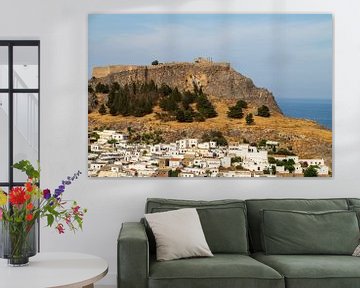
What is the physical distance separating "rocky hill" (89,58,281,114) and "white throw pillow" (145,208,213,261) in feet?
3.95

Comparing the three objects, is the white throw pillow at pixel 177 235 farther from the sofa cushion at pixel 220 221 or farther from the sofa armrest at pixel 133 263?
the sofa armrest at pixel 133 263

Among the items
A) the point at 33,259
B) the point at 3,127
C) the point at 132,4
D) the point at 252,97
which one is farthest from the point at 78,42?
the point at 33,259

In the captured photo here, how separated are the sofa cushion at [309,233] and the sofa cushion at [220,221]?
180mm

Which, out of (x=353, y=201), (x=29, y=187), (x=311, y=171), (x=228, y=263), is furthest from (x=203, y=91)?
(x=29, y=187)

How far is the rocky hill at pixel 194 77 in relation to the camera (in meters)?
5.56

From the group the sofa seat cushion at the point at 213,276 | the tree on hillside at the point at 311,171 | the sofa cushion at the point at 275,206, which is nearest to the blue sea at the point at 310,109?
the tree on hillside at the point at 311,171

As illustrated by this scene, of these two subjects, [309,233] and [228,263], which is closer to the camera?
[228,263]

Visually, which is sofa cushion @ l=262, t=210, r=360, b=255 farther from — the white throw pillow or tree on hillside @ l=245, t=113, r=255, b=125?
tree on hillside @ l=245, t=113, r=255, b=125

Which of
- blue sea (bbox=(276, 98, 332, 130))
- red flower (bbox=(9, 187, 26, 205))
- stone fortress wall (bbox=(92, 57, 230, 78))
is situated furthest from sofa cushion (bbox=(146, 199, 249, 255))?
red flower (bbox=(9, 187, 26, 205))

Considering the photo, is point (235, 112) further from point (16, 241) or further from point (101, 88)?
point (16, 241)

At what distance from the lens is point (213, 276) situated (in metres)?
4.36

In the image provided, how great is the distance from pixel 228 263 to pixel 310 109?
68.6 inches

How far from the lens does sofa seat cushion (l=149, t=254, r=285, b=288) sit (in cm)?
436

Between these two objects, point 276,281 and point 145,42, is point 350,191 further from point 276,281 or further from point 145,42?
point 145,42
